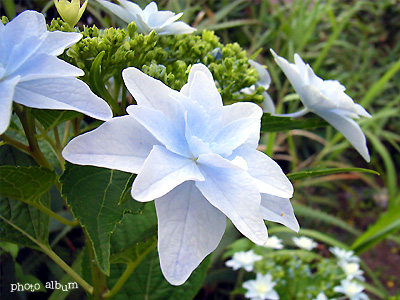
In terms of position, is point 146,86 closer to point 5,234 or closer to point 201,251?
point 201,251

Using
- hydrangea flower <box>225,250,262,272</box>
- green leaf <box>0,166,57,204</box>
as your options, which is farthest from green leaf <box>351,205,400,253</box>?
green leaf <box>0,166,57,204</box>

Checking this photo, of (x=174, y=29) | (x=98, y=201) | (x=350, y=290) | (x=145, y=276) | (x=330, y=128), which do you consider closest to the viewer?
(x=98, y=201)

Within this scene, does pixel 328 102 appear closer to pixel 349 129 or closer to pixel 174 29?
pixel 349 129

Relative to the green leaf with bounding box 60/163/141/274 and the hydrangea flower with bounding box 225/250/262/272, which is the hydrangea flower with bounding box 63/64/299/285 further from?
the hydrangea flower with bounding box 225/250/262/272

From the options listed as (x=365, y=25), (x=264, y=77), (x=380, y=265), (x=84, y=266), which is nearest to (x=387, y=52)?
(x=365, y=25)

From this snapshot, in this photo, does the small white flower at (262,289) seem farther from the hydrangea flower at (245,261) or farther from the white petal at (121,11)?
the white petal at (121,11)

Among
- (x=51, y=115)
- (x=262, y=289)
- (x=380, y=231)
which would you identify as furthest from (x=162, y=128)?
(x=380, y=231)
